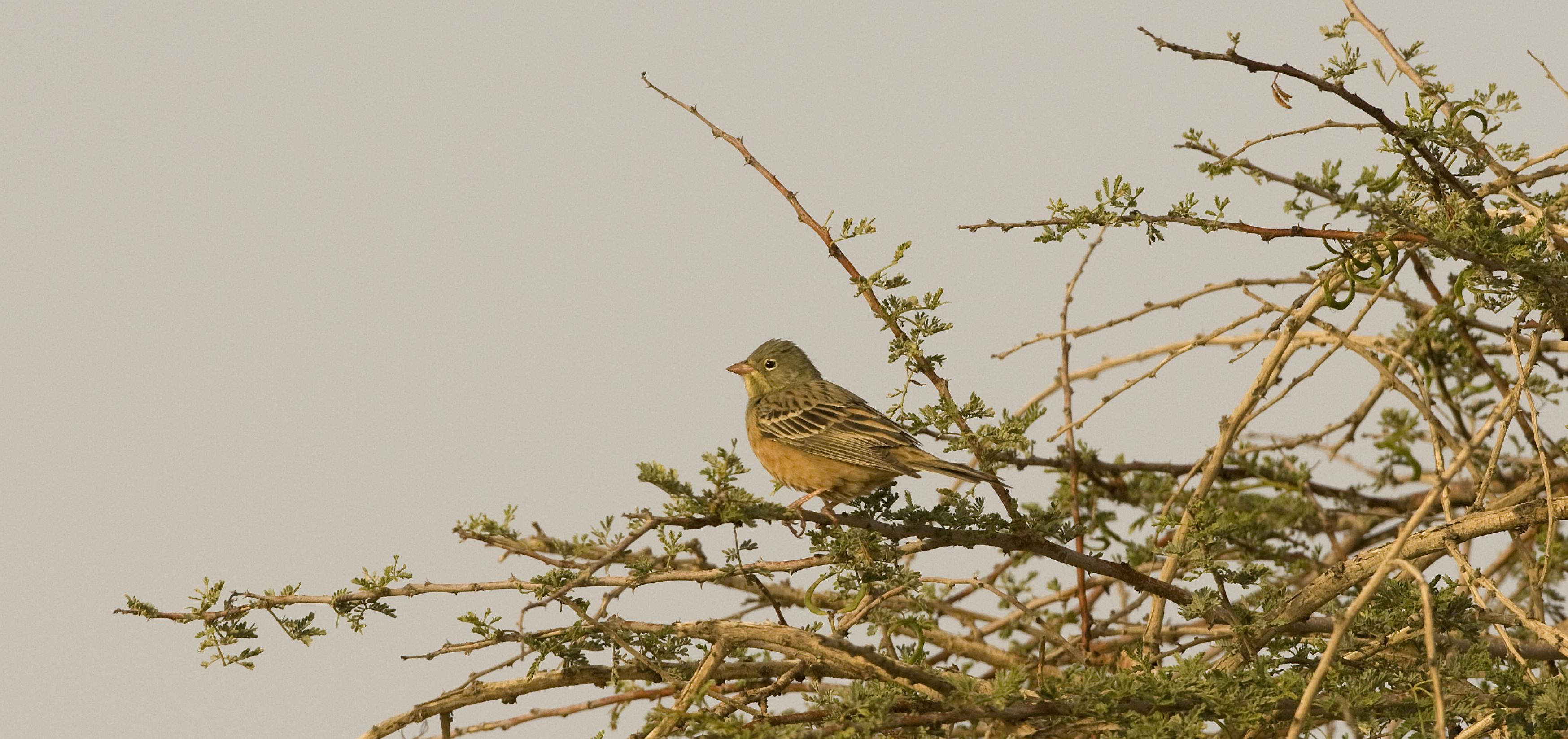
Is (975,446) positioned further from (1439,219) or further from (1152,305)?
(1439,219)

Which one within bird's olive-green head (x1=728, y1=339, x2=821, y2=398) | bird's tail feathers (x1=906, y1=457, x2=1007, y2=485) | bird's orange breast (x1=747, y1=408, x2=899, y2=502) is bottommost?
bird's tail feathers (x1=906, y1=457, x2=1007, y2=485)

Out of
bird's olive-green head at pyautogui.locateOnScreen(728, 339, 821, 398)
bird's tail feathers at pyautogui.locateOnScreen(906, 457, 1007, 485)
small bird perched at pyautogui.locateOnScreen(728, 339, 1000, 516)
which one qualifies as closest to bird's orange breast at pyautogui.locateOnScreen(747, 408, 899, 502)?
small bird perched at pyautogui.locateOnScreen(728, 339, 1000, 516)

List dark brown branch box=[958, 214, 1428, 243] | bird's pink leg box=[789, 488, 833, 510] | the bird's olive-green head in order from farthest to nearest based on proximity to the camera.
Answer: the bird's olive-green head, bird's pink leg box=[789, 488, 833, 510], dark brown branch box=[958, 214, 1428, 243]

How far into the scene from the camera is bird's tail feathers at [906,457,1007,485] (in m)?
5.32

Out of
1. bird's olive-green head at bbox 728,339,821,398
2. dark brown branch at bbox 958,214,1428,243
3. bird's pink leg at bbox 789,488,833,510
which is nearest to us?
dark brown branch at bbox 958,214,1428,243

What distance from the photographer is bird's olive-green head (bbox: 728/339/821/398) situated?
780 cm

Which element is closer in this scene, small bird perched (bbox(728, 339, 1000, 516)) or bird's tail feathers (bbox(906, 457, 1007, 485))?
bird's tail feathers (bbox(906, 457, 1007, 485))

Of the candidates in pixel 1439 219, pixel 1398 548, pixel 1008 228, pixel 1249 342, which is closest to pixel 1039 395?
pixel 1249 342

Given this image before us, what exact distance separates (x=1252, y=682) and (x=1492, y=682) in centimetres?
84

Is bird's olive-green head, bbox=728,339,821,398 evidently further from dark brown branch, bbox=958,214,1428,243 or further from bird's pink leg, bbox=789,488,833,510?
dark brown branch, bbox=958,214,1428,243

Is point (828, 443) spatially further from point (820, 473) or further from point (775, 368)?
point (775, 368)

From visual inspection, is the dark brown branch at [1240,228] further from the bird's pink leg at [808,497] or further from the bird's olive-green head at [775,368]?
the bird's olive-green head at [775,368]

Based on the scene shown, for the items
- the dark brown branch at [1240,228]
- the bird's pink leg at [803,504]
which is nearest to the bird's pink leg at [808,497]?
the bird's pink leg at [803,504]

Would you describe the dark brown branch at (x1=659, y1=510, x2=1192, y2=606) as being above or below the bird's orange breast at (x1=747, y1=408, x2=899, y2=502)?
below
